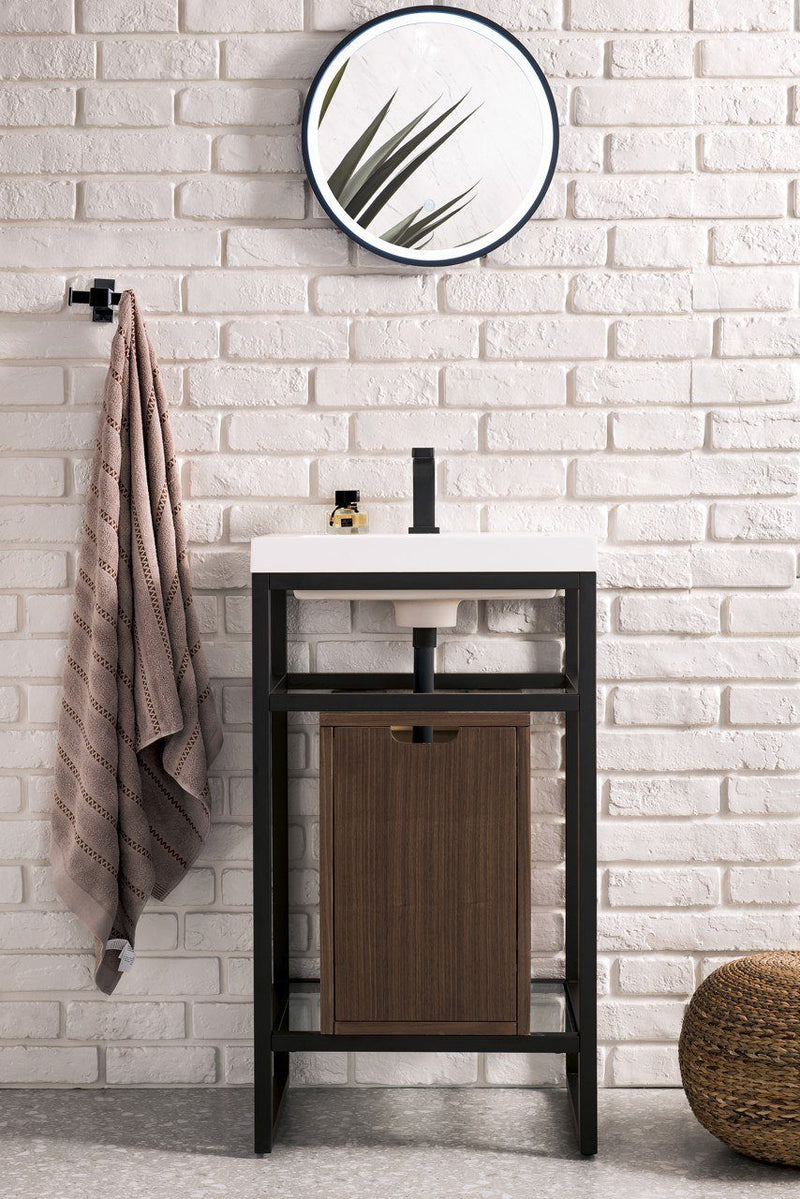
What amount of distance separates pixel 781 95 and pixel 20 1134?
2.26 meters

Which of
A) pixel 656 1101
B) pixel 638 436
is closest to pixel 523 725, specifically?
pixel 638 436

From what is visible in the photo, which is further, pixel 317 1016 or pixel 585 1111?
pixel 317 1016

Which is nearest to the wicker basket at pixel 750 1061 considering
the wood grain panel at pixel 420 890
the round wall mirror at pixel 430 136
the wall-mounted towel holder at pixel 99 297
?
the wood grain panel at pixel 420 890

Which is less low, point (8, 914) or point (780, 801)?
point (780, 801)

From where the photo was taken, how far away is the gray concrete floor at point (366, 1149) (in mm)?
1603

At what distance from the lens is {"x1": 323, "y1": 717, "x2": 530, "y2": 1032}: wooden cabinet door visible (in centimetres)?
164

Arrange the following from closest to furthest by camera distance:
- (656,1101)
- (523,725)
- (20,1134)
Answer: (523,725) → (20,1134) → (656,1101)

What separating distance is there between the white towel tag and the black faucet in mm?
892

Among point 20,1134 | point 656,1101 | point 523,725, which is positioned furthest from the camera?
point 656,1101

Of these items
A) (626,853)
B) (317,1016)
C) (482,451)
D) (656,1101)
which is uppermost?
(482,451)

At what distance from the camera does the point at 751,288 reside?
191 cm

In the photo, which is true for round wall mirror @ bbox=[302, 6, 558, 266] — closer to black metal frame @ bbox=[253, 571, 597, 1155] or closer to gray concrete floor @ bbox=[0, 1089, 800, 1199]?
black metal frame @ bbox=[253, 571, 597, 1155]

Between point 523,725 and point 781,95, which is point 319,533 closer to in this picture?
point 523,725

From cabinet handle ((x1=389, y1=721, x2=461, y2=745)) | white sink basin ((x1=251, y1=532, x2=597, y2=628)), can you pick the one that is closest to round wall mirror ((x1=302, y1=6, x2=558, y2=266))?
white sink basin ((x1=251, y1=532, x2=597, y2=628))
